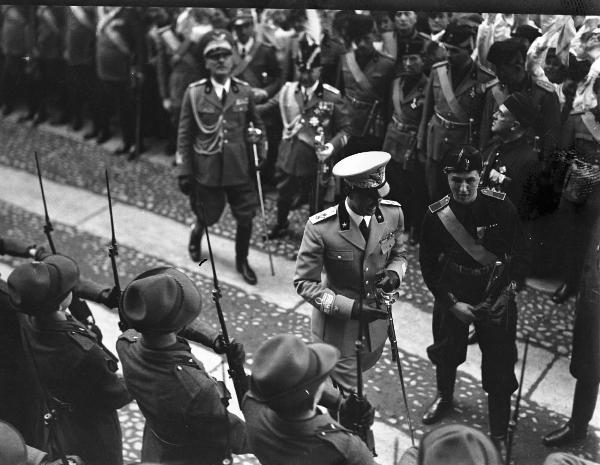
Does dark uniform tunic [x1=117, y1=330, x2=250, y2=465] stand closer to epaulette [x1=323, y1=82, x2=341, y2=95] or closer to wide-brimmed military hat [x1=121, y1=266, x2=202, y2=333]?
wide-brimmed military hat [x1=121, y1=266, x2=202, y2=333]

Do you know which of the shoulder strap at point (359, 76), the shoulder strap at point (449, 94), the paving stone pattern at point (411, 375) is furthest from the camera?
the shoulder strap at point (359, 76)

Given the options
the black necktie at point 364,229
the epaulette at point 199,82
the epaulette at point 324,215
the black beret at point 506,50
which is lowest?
the black necktie at point 364,229

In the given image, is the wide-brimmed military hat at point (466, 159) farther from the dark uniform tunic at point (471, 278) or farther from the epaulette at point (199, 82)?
the epaulette at point (199, 82)

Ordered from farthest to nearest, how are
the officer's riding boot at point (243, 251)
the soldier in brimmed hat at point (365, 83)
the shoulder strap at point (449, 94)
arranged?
the officer's riding boot at point (243, 251) < the soldier in brimmed hat at point (365, 83) < the shoulder strap at point (449, 94)

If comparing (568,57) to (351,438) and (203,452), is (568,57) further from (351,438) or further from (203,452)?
(203,452)

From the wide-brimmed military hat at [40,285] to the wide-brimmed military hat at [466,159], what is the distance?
2.12m

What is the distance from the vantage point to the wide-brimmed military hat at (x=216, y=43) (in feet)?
18.1

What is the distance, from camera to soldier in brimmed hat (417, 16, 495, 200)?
172 inches

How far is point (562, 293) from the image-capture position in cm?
448

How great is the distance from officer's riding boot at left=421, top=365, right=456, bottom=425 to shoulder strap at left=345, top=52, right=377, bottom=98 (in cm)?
175

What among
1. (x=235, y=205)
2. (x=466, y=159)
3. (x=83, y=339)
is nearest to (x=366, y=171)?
(x=466, y=159)

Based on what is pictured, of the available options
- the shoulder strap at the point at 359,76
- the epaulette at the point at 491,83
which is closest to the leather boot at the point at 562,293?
the epaulette at the point at 491,83

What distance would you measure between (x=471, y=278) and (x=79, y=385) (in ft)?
7.11

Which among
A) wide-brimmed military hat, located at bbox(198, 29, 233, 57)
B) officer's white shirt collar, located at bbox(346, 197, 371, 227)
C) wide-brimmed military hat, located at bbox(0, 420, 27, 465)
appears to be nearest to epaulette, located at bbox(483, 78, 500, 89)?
officer's white shirt collar, located at bbox(346, 197, 371, 227)
